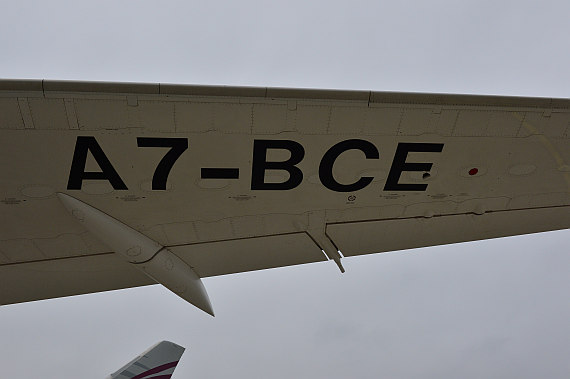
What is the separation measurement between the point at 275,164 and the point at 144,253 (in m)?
2.12

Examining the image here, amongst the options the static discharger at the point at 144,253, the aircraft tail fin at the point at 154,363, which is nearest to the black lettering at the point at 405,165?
the static discharger at the point at 144,253

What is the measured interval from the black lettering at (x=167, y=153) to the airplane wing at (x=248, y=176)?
0.02 m

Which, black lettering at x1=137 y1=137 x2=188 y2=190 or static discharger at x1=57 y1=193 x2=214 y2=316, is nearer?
black lettering at x1=137 y1=137 x2=188 y2=190

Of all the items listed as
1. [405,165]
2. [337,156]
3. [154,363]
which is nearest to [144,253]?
[337,156]

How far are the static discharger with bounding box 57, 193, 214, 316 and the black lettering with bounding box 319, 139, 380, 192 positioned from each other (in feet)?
7.55

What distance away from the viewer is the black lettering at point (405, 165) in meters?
4.20

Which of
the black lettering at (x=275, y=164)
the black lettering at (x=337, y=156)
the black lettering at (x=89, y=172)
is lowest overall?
the black lettering at (x=89, y=172)

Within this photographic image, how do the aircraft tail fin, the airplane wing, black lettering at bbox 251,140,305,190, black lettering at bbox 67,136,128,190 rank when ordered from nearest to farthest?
the airplane wing
black lettering at bbox 67,136,128,190
black lettering at bbox 251,140,305,190
the aircraft tail fin

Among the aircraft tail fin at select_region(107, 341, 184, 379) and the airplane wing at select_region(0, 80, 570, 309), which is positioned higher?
the aircraft tail fin at select_region(107, 341, 184, 379)

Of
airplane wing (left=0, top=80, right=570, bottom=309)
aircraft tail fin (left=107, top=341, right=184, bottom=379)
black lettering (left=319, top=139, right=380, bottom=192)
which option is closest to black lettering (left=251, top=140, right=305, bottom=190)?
airplane wing (left=0, top=80, right=570, bottom=309)

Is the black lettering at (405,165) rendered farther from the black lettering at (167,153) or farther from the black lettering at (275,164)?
the black lettering at (167,153)

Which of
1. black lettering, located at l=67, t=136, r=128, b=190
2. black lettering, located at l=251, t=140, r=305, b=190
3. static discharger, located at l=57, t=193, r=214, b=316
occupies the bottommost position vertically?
static discharger, located at l=57, t=193, r=214, b=316

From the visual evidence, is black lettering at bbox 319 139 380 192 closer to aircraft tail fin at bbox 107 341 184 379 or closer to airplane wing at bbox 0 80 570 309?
airplane wing at bbox 0 80 570 309

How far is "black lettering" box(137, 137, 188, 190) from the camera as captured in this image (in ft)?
13.1
